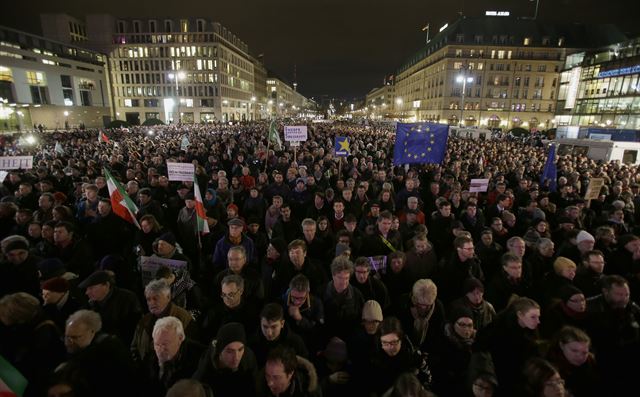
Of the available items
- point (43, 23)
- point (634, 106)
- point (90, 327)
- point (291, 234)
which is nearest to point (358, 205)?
point (291, 234)

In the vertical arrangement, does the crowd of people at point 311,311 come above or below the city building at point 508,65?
below

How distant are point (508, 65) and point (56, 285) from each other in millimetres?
85700

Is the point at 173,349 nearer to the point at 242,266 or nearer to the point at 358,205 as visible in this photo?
the point at 242,266

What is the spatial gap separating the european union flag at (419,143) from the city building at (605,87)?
4843cm

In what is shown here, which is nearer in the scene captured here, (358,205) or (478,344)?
(478,344)

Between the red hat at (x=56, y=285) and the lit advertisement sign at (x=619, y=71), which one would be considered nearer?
the red hat at (x=56, y=285)

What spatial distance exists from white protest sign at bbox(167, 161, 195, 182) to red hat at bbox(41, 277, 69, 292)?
401cm

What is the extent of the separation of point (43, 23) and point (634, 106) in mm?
112427

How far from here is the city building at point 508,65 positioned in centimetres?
7238

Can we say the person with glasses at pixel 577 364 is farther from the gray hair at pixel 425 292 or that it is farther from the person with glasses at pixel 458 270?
the person with glasses at pixel 458 270

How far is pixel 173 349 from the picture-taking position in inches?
116

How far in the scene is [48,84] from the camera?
5928 centimetres

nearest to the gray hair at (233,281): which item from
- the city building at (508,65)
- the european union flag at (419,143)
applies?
the european union flag at (419,143)

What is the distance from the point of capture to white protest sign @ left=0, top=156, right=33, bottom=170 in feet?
30.1
